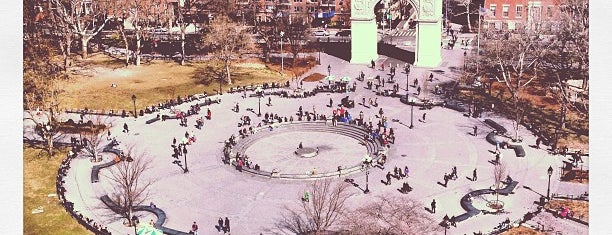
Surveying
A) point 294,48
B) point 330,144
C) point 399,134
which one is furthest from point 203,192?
point 294,48

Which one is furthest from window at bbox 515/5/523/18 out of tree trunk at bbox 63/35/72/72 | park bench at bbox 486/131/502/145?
tree trunk at bbox 63/35/72/72

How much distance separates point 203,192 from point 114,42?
73.5 meters

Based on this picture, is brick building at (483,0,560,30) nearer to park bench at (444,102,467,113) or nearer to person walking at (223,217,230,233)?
park bench at (444,102,467,113)

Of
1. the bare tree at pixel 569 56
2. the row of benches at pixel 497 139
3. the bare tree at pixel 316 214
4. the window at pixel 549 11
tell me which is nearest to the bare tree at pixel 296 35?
the bare tree at pixel 569 56

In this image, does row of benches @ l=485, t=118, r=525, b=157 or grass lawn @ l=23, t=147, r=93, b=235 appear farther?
row of benches @ l=485, t=118, r=525, b=157

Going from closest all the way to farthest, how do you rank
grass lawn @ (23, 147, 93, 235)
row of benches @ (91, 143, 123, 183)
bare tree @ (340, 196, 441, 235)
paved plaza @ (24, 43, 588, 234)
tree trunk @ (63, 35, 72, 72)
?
bare tree @ (340, 196, 441, 235) → grass lawn @ (23, 147, 93, 235) → paved plaza @ (24, 43, 588, 234) → row of benches @ (91, 143, 123, 183) → tree trunk @ (63, 35, 72, 72)

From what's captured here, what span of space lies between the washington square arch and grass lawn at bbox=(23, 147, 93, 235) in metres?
50.8

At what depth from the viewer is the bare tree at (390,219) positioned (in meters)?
51.9

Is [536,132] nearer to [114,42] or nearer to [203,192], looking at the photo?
[203,192]

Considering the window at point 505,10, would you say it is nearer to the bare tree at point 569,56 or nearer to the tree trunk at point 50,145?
the bare tree at point 569,56

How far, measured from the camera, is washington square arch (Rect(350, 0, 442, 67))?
10291 cm

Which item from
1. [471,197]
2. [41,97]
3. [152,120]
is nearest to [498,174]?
[471,197]

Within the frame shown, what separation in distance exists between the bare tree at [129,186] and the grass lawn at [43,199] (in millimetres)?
3720

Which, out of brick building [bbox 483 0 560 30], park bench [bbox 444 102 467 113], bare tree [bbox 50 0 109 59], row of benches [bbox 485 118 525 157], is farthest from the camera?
brick building [bbox 483 0 560 30]
